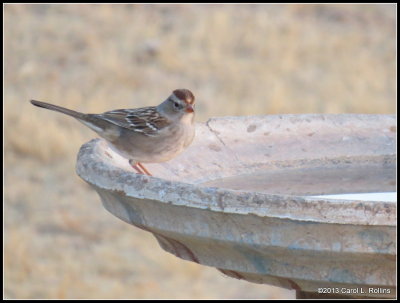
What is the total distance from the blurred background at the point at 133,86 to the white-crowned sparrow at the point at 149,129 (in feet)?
9.41

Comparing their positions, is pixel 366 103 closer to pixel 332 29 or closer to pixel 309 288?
pixel 332 29

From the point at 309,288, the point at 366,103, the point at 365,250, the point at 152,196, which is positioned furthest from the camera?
the point at 366,103

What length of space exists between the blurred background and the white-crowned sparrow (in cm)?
287

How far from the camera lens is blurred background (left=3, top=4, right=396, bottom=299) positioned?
7855 millimetres

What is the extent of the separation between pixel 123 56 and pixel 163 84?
0.88 metres

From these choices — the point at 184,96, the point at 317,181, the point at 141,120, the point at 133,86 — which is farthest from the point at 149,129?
the point at 133,86

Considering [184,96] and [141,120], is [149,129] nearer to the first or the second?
[141,120]

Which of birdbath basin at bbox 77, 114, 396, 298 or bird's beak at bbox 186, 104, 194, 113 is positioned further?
bird's beak at bbox 186, 104, 194, 113

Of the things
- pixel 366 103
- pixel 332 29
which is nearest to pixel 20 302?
pixel 366 103

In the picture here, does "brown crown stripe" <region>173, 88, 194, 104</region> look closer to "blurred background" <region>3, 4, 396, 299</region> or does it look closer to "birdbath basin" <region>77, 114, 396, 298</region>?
"birdbath basin" <region>77, 114, 396, 298</region>

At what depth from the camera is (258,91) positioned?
38.5 ft

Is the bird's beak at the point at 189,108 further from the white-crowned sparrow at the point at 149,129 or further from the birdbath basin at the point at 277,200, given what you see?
the birdbath basin at the point at 277,200

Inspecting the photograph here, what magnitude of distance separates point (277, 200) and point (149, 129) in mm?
1647

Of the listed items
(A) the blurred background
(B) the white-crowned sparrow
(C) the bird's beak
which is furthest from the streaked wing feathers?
(A) the blurred background
